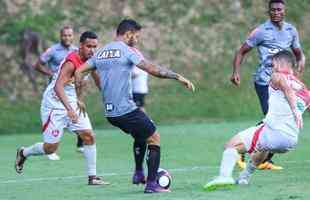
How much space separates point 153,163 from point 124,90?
890 millimetres

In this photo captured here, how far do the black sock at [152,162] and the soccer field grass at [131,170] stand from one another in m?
0.27

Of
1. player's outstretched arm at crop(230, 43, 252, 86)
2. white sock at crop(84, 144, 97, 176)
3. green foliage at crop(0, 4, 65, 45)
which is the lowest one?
white sock at crop(84, 144, 97, 176)

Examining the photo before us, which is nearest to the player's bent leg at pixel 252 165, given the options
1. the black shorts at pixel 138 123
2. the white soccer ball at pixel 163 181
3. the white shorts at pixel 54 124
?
the white soccer ball at pixel 163 181

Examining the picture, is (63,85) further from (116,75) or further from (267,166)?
(267,166)

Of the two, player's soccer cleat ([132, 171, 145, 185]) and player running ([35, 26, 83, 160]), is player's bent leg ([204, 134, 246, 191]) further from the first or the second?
player running ([35, 26, 83, 160])

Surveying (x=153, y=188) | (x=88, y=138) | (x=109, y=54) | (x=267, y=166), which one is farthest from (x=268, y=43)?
(x=153, y=188)

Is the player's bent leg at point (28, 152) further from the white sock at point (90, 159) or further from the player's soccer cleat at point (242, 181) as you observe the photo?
the player's soccer cleat at point (242, 181)

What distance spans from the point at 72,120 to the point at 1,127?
12.0 m

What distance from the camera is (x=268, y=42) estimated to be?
51.4 feet

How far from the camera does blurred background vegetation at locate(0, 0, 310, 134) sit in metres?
27.2

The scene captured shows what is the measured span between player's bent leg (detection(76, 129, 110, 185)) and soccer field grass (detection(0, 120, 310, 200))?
6.0 inches

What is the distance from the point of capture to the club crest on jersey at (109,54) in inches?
495

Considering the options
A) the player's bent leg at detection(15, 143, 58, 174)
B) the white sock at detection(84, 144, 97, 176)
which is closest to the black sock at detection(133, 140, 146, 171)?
the white sock at detection(84, 144, 97, 176)

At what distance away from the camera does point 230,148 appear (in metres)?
12.2
